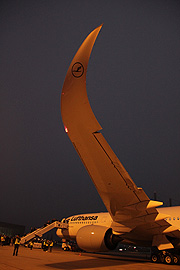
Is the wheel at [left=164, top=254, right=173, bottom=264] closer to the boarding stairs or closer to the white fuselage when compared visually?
the white fuselage

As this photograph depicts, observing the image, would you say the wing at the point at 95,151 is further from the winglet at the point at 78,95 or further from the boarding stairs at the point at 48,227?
the boarding stairs at the point at 48,227

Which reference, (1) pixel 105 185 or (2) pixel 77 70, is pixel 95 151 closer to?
(1) pixel 105 185

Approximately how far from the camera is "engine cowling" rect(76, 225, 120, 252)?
9.68 meters

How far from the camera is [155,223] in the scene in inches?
328

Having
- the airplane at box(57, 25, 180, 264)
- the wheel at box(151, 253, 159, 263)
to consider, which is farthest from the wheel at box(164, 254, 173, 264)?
the wheel at box(151, 253, 159, 263)

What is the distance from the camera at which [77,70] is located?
5.02m

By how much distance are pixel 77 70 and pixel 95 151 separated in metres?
2.17

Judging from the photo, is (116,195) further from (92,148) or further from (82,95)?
(82,95)

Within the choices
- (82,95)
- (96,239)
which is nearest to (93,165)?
(82,95)

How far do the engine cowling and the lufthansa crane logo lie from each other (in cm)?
725

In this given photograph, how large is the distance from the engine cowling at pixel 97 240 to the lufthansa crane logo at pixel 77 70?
7.25 meters

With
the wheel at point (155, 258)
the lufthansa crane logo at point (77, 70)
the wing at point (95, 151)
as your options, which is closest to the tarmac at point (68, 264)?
the wheel at point (155, 258)

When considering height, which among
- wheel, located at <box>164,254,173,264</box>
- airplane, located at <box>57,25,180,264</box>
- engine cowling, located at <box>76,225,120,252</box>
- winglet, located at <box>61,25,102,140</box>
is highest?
winglet, located at <box>61,25,102,140</box>

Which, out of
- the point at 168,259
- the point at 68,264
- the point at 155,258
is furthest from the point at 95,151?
the point at 155,258
